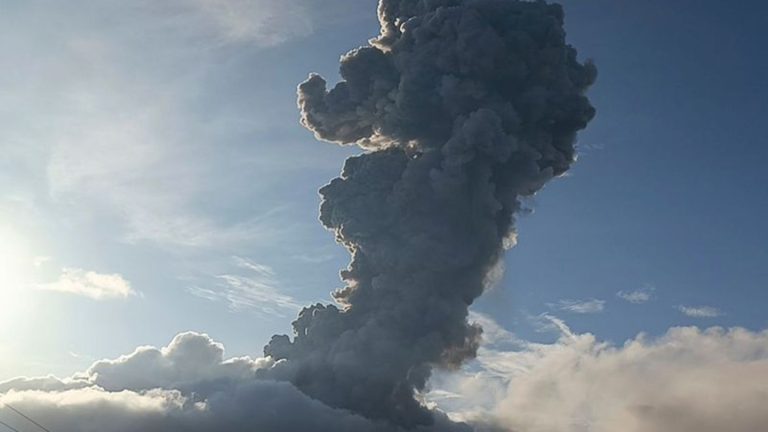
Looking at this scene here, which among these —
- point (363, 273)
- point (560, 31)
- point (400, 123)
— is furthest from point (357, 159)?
point (560, 31)

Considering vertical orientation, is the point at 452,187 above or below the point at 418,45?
below

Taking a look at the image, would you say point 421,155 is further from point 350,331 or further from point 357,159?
point 350,331

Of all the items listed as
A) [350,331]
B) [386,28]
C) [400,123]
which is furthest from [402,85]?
[350,331]

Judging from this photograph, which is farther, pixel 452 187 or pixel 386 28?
pixel 386 28

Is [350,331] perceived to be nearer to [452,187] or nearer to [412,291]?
[412,291]

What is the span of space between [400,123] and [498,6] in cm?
1809

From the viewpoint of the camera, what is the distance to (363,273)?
10088cm

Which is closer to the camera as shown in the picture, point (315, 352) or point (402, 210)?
point (402, 210)

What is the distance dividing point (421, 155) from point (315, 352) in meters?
29.5

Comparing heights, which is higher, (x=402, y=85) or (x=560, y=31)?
(x=560, y=31)

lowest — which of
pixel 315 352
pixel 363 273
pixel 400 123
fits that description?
pixel 315 352

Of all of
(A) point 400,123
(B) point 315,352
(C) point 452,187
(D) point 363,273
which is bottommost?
(B) point 315,352

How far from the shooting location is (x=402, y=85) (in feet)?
307

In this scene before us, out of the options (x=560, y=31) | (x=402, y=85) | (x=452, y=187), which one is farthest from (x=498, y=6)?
(x=452, y=187)
